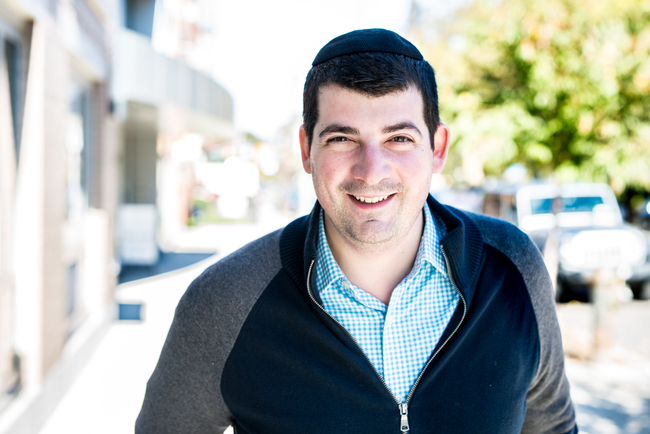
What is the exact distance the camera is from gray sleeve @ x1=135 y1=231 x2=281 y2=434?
6.06ft

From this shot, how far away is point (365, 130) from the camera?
186 centimetres

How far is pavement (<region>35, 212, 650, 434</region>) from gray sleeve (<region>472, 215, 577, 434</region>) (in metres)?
3.22

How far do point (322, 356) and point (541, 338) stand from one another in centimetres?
73

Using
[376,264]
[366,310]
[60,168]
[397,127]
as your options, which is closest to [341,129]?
[397,127]

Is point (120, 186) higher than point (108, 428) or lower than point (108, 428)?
higher

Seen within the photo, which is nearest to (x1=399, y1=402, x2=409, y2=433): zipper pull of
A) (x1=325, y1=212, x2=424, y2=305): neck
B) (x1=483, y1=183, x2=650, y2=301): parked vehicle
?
(x1=325, y1=212, x2=424, y2=305): neck

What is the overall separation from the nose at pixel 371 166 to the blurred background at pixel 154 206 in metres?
3.47

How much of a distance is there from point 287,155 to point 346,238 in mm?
53826

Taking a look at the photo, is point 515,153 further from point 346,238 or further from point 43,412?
point 346,238

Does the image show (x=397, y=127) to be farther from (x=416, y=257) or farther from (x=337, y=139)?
(x=416, y=257)

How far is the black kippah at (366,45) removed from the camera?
1.86m

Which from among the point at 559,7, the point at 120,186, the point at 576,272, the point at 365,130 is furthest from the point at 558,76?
the point at 120,186

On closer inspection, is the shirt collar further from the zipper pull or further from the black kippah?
the black kippah

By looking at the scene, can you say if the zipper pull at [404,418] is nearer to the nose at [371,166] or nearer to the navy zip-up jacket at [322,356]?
the navy zip-up jacket at [322,356]
